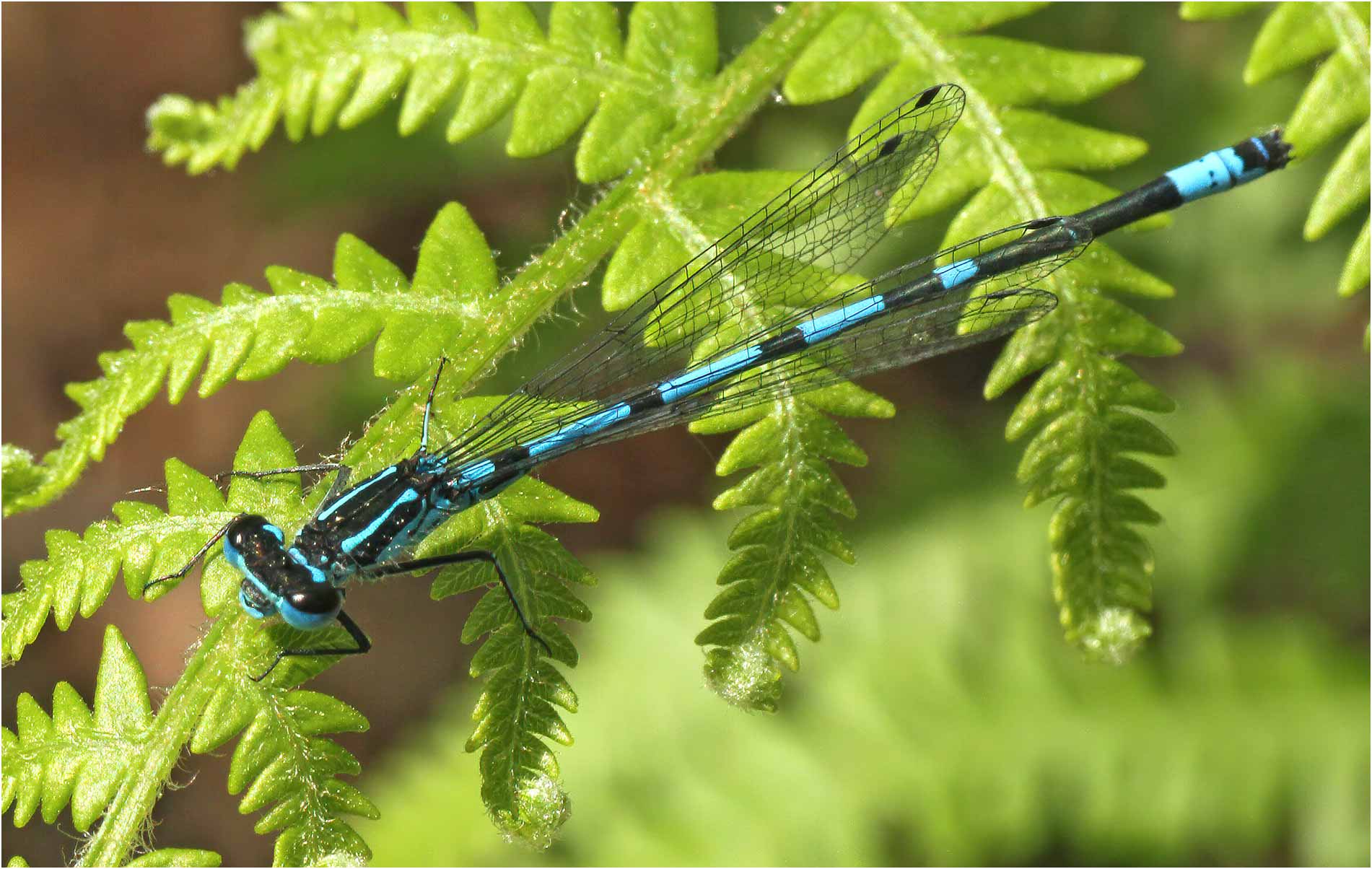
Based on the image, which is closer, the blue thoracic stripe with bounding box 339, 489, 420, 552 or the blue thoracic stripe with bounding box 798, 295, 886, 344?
the blue thoracic stripe with bounding box 339, 489, 420, 552

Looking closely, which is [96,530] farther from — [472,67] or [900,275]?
[900,275]

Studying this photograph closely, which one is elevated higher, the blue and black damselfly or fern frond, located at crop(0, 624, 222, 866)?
the blue and black damselfly

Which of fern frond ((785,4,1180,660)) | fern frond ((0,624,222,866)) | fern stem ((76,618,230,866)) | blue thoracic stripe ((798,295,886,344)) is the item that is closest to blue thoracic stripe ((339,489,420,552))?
fern stem ((76,618,230,866))

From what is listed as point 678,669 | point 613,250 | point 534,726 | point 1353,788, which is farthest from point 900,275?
point 1353,788

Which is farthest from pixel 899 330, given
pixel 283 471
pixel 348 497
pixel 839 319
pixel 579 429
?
pixel 283 471

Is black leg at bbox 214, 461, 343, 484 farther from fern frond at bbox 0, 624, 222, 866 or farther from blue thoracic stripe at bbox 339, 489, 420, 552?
fern frond at bbox 0, 624, 222, 866

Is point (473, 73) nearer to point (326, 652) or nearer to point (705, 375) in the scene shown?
point (705, 375)

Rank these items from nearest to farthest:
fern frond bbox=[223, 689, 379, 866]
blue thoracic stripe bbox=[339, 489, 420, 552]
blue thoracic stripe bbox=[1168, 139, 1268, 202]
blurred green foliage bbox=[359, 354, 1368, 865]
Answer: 1. fern frond bbox=[223, 689, 379, 866]
2. blue thoracic stripe bbox=[339, 489, 420, 552]
3. blue thoracic stripe bbox=[1168, 139, 1268, 202]
4. blurred green foliage bbox=[359, 354, 1368, 865]
